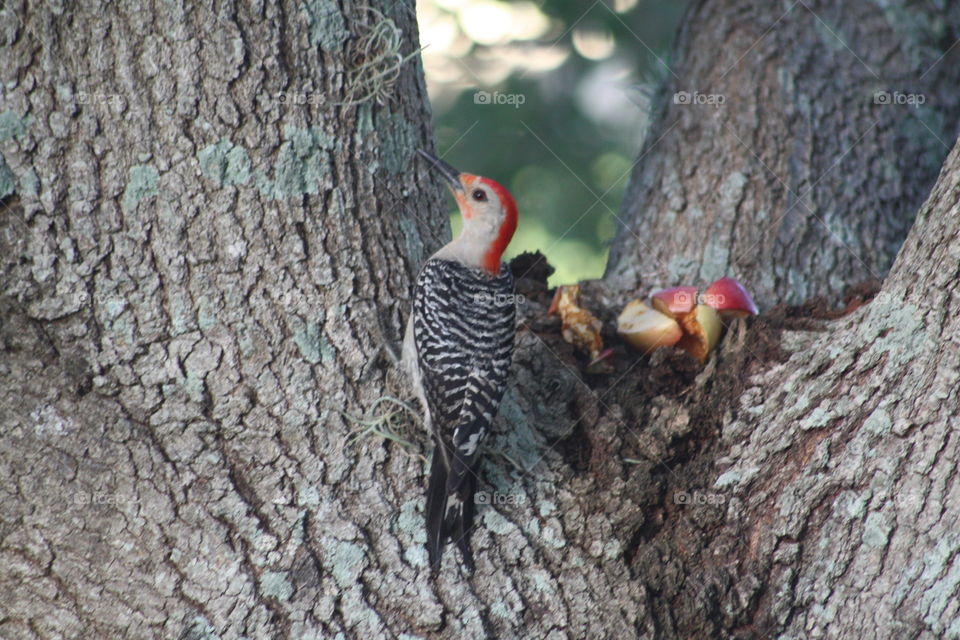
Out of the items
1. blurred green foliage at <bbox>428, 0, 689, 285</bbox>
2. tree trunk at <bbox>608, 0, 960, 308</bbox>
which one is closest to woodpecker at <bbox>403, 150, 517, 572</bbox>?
tree trunk at <bbox>608, 0, 960, 308</bbox>

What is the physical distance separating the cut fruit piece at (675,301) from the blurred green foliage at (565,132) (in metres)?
2.90

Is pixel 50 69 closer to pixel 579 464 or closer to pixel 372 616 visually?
pixel 372 616

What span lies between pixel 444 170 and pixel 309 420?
4.59ft

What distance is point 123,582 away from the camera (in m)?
2.49

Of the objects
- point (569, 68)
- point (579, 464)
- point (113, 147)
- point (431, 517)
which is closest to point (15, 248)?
point (113, 147)

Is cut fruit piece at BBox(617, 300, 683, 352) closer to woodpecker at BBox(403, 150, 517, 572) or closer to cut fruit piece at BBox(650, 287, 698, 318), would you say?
cut fruit piece at BBox(650, 287, 698, 318)

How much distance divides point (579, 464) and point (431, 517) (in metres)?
0.60

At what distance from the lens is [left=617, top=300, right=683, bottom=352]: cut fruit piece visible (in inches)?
133

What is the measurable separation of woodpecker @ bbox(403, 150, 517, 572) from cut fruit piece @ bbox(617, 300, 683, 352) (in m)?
0.48

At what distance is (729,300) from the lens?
3.38m

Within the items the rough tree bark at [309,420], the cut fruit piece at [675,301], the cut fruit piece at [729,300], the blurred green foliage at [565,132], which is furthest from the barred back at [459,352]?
the blurred green foliage at [565,132]

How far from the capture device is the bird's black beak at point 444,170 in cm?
331

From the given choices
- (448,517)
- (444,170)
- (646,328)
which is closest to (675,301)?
(646,328)

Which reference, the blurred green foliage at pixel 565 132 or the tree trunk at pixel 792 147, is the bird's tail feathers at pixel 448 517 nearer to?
the tree trunk at pixel 792 147
